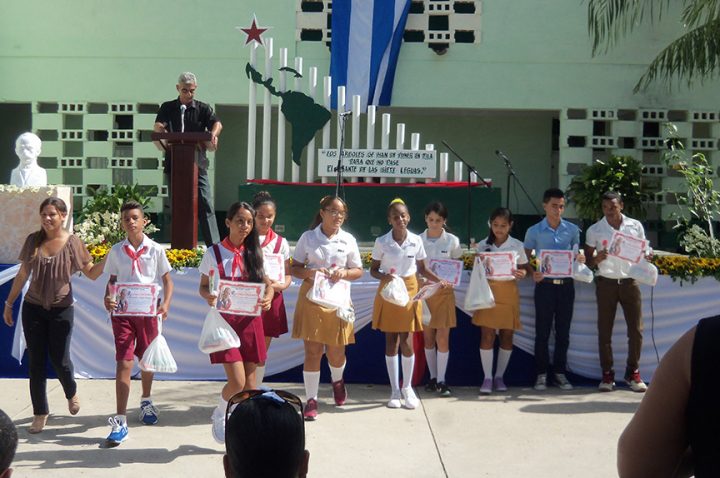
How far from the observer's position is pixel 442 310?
24.1 ft

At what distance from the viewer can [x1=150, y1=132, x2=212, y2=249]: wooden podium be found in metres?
7.79

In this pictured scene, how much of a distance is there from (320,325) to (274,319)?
0.38 meters

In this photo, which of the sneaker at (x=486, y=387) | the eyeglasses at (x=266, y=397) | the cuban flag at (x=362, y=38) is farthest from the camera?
the cuban flag at (x=362, y=38)

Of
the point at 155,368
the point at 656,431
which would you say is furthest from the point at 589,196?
the point at 656,431

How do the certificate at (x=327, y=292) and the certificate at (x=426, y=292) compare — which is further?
the certificate at (x=426, y=292)

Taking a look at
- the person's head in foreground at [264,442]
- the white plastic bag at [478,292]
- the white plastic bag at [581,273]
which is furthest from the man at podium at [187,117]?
the person's head in foreground at [264,442]

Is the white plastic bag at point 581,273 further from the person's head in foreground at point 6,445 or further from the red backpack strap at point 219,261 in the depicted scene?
the person's head in foreground at point 6,445

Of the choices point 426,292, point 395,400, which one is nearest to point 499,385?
point 395,400

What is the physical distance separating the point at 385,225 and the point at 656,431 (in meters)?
9.25

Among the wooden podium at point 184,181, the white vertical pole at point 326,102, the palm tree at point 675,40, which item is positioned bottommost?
the wooden podium at point 184,181

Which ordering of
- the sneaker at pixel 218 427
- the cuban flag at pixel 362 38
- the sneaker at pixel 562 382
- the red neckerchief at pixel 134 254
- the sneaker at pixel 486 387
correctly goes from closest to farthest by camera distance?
the sneaker at pixel 218 427, the red neckerchief at pixel 134 254, the sneaker at pixel 486 387, the sneaker at pixel 562 382, the cuban flag at pixel 362 38

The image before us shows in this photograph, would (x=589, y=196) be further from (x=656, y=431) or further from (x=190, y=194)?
(x=656, y=431)

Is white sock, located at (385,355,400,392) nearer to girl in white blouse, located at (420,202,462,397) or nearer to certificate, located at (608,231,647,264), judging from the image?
girl in white blouse, located at (420,202,462,397)

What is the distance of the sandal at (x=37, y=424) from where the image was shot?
6105 millimetres
